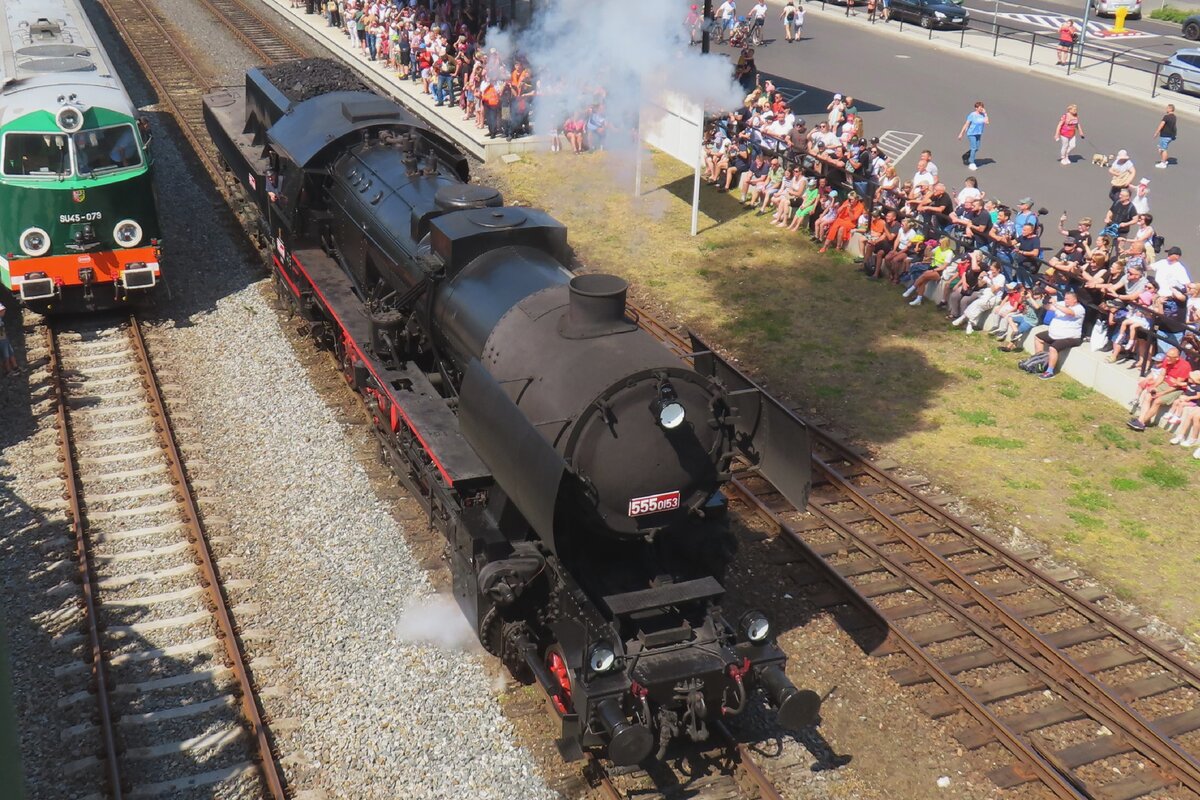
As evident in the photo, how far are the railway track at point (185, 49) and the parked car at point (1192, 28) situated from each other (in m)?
30.5

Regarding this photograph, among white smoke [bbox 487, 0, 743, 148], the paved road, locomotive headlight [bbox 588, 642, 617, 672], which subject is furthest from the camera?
the paved road

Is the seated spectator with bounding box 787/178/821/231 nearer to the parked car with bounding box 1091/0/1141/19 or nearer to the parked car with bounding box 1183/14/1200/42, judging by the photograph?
the parked car with bounding box 1183/14/1200/42

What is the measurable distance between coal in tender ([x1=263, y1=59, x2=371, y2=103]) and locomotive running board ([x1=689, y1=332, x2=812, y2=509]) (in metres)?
10.0

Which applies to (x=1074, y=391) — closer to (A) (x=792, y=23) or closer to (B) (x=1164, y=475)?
(B) (x=1164, y=475)

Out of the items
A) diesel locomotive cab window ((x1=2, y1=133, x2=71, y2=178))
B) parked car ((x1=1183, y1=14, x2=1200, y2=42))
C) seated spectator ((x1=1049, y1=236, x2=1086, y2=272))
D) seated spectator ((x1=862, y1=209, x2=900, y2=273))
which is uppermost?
parked car ((x1=1183, y1=14, x2=1200, y2=42))

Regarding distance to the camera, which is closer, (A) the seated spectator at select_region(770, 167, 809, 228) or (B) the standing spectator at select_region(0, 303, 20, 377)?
(B) the standing spectator at select_region(0, 303, 20, 377)

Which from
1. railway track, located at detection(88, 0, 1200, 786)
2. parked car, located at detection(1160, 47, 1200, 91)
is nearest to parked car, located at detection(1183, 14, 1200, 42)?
parked car, located at detection(1160, 47, 1200, 91)

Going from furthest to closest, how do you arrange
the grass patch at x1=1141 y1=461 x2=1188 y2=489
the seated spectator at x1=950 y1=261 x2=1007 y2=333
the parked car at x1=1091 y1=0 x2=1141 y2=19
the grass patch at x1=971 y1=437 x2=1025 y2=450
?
the parked car at x1=1091 y1=0 x2=1141 y2=19
the seated spectator at x1=950 y1=261 x2=1007 y2=333
the grass patch at x1=971 y1=437 x2=1025 y2=450
the grass patch at x1=1141 y1=461 x2=1188 y2=489

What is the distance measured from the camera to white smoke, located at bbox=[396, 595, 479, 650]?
10.2 meters

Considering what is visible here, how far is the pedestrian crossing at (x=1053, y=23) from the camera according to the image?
3841cm

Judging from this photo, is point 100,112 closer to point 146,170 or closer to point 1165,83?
point 146,170

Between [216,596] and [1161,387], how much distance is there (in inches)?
475

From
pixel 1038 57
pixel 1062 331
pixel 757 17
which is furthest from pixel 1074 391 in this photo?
pixel 757 17

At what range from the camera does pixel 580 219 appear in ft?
71.9
